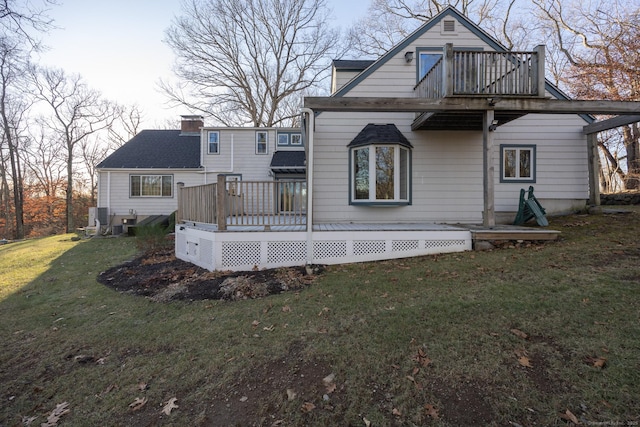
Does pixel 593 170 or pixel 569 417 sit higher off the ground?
pixel 593 170

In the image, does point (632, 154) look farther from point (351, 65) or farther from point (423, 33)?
point (351, 65)

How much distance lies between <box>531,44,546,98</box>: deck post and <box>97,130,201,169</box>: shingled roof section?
14319mm

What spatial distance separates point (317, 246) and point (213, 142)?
11.4 metres

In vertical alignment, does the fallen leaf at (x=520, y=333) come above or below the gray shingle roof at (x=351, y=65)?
below

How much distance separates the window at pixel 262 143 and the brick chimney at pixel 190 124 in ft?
17.3

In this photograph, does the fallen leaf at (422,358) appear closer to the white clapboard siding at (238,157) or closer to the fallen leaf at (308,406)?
the fallen leaf at (308,406)

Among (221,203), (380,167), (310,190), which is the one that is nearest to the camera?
(221,203)

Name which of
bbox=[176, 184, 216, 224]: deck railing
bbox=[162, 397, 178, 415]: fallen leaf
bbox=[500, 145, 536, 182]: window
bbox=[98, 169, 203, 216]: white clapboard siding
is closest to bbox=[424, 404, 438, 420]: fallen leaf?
bbox=[162, 397, 178, 415]: fallen leaf

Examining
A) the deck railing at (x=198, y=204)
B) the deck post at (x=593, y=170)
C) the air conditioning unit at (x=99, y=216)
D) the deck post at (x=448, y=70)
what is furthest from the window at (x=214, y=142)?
the deck post at (x=593, y=170)

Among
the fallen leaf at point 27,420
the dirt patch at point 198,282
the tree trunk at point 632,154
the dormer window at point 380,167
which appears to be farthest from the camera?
the tree trunk at point 632,154

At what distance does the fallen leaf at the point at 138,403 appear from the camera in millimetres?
2391

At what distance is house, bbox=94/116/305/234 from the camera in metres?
15.0

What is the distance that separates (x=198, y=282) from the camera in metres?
5.48

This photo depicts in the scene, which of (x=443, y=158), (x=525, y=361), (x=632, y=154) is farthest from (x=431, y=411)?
(x=632, y=154)
